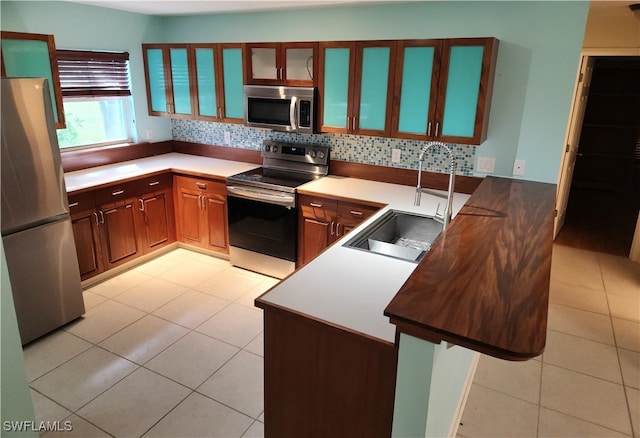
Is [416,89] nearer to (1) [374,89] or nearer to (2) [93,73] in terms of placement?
(1) [374,89]

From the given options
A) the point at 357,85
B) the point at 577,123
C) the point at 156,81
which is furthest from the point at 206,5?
the point at 577,123

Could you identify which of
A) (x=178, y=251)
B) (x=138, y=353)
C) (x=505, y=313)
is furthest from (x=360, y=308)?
(x=178, y=251)

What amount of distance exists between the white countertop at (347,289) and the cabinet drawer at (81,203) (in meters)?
2.15

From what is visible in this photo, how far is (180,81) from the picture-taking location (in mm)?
3986

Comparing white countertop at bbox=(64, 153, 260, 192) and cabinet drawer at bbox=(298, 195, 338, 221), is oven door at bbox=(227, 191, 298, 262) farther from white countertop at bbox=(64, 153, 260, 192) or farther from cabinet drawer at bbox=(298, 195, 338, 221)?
white countertop at bbox=(64, 153, 260, 192)

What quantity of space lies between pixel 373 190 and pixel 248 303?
1320mm

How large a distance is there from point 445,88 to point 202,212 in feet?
7.83

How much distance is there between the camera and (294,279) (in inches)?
73.8

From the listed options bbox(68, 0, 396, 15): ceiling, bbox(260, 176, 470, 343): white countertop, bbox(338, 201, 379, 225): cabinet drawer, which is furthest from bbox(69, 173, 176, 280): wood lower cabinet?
bbox(260, 176, 470, 343): white countertop

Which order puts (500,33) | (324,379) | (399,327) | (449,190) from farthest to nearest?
(500,33) → (449,190) → (324,379) → (399,327)

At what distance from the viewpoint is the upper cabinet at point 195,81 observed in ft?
12.1

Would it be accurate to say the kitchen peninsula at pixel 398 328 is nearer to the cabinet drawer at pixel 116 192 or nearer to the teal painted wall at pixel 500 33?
the teal painted wall at pixel 500 33

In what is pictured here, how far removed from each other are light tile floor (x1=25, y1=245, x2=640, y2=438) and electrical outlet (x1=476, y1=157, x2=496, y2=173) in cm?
123

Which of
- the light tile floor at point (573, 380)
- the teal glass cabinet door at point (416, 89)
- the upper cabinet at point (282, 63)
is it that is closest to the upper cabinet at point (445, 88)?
the teal glass cabinet door at point (416, 89)
